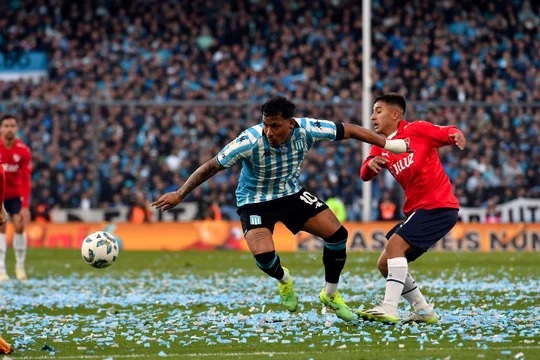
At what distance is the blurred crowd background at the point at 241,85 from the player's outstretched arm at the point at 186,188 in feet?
61.0

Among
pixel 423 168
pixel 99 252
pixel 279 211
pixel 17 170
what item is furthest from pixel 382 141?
pixel 17 170

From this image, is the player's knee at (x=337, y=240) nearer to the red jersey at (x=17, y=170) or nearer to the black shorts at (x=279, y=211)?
the black shorts at (x=279, y=211)

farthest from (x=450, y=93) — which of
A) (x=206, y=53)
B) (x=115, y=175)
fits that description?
(x=115, y=175)

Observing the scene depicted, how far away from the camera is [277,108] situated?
10.9m

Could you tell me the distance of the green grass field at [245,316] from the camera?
898 cm

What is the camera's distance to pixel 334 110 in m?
30.4

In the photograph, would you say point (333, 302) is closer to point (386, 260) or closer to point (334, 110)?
point (386, 260)

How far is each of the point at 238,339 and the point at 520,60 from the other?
30279 millimetres

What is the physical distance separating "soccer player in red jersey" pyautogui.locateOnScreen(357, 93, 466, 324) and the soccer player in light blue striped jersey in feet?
1.21

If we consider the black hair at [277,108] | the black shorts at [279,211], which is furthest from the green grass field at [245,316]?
the black hair at [277,108]

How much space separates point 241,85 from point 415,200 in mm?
25880

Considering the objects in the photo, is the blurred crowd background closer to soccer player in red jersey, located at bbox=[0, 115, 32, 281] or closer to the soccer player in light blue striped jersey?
soccer player in red jersey, located at bbox=[0, 115, 32, 281]

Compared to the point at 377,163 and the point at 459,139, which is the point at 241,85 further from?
the point at 459,139

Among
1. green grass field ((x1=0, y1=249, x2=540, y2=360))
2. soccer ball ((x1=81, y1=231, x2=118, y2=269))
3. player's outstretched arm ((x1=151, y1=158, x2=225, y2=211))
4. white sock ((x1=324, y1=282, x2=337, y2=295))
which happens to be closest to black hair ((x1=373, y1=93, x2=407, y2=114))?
player's outstretched arm ((x1=151, y1=158, x2=225, y2=211))
